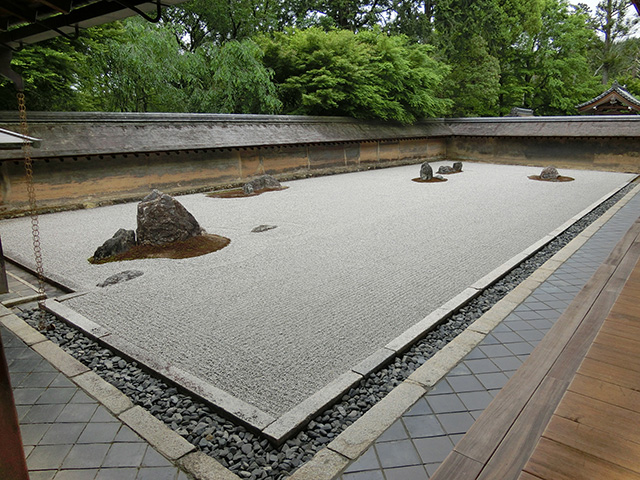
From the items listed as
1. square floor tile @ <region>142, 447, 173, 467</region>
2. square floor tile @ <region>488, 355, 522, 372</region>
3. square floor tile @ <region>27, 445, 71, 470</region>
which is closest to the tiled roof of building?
square floor tile @ <region>488, 355, 522, 372</region>

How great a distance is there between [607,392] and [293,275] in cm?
352

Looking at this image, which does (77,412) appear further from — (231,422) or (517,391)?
(517,391)

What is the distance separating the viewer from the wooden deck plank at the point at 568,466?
172 cm

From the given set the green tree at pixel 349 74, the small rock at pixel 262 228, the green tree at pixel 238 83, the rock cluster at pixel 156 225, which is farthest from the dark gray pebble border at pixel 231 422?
the green tree at pixel 349 74

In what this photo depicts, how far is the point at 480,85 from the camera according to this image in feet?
72.1

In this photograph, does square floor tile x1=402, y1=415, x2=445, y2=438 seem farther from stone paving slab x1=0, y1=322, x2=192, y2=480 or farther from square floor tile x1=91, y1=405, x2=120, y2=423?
square floor tile x1=91, y1=405, x2=120, y2=423

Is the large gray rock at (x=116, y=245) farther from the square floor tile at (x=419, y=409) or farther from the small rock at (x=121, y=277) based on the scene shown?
the square floor tile at (x=419, y=409)

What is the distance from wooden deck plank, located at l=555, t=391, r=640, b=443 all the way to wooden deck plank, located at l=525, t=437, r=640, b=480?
0.80ft

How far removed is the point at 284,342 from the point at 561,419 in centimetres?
213

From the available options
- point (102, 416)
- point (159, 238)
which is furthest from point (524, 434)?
point (159, 238)

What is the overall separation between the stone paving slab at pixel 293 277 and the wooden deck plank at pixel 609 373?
1318 millimetres

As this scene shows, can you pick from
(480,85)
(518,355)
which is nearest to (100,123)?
(518,355)

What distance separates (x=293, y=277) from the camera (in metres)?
5.11

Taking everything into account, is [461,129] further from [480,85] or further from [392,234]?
[392,234]
